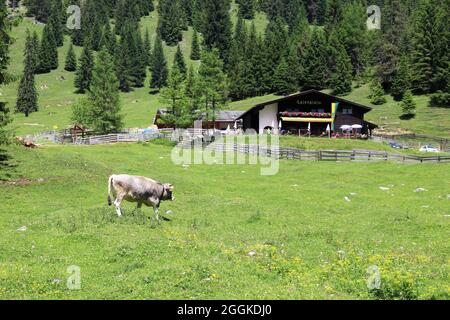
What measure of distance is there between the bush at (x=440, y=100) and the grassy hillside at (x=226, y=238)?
→ 207ft

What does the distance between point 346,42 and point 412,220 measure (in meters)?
122

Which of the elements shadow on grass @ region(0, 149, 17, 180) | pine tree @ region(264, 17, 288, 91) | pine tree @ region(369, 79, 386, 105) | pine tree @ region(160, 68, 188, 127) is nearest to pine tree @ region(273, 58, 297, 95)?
pine tree @ region(264, 17, 288, 91)

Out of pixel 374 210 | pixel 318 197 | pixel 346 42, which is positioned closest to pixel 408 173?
pixel 318 197

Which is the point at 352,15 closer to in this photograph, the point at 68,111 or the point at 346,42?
the point at 346,42

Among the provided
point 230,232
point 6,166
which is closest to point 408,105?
point 6,166

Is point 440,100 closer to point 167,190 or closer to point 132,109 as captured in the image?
point 132,109

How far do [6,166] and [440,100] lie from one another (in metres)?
85.9

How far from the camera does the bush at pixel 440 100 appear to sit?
317 ft

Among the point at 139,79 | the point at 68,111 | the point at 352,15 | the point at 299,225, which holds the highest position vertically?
the point at 352,15

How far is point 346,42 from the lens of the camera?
5413 inches

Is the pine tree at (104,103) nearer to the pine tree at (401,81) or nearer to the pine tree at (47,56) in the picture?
the pine tree at (401,81)

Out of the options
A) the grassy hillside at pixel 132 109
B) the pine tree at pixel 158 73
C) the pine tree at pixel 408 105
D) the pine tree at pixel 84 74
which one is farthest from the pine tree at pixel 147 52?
the pine tree at pixel 408 105

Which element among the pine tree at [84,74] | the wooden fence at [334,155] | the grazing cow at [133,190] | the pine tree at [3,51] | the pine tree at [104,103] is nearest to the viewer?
the grazing cow at [133,190]

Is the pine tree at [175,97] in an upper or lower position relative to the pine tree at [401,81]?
lower
